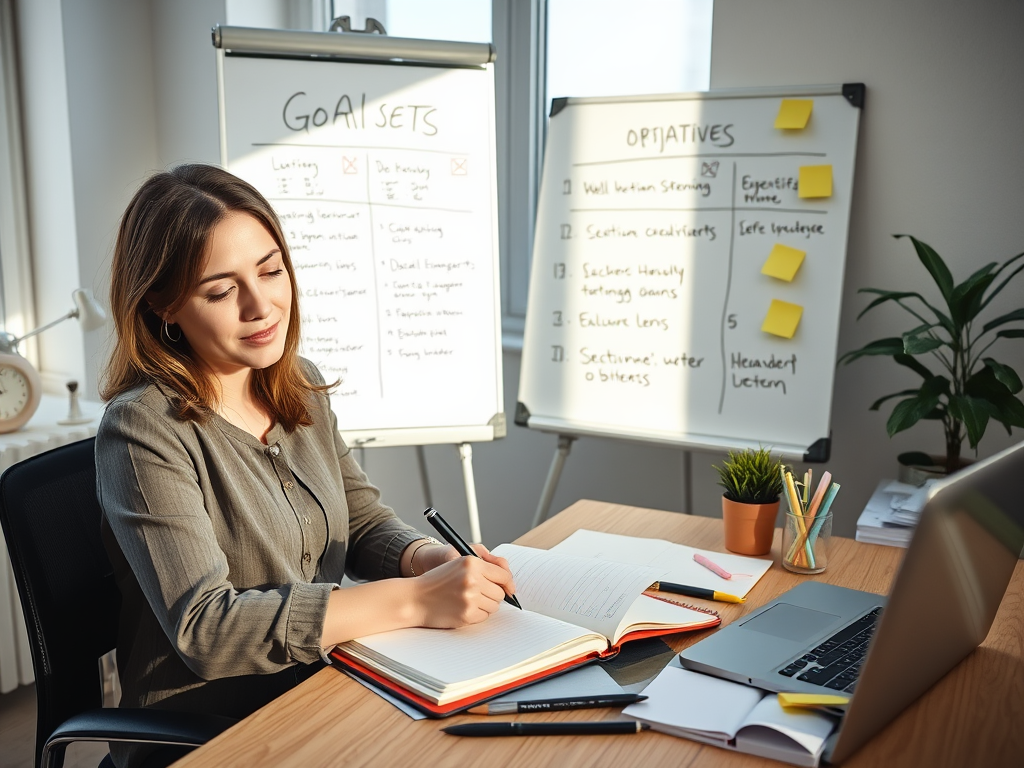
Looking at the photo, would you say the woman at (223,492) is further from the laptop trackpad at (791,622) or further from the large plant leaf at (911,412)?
the large plant leaf at (911,412)

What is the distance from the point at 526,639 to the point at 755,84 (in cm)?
159

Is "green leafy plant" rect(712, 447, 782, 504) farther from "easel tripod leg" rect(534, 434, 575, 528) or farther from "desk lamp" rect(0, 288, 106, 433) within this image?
"desk lamp" rect(0, 288, 106, 433)

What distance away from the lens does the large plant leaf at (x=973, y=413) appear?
1587 millimetres

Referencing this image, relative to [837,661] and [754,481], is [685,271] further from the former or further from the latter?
[837,661]

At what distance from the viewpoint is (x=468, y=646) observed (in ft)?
3.14

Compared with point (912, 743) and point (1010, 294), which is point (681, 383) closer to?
point (1010, 294)

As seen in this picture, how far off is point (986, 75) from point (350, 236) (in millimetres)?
1442

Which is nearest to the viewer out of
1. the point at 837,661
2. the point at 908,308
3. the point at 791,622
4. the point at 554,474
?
the point at 837,661

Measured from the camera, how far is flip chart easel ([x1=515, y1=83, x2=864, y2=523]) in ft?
6.29

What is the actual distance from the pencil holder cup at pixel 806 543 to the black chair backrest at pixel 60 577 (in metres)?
0.93

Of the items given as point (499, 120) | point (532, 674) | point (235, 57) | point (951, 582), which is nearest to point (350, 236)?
point (235, 57)

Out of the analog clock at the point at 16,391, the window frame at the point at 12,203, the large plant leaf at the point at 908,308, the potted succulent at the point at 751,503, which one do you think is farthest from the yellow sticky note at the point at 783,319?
the window frame at the point at 12,203

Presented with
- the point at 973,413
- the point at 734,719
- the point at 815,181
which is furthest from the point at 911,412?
the point at 734,719

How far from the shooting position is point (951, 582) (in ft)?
2.57
